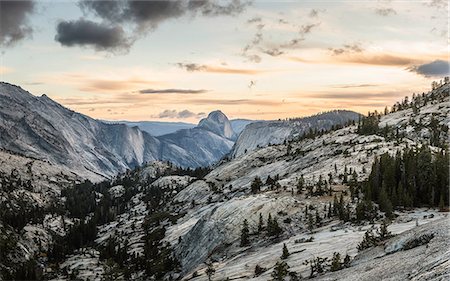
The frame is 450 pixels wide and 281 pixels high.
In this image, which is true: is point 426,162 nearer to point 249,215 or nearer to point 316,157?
point 249,215

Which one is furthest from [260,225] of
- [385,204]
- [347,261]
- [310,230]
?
[347,261]

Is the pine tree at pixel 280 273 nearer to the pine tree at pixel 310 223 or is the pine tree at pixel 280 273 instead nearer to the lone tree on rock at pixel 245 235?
the pine tree at pixel 310 223

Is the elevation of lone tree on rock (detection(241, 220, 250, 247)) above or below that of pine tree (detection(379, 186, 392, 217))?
below

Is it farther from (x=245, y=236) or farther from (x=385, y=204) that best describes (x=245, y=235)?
(x=385, y=204)

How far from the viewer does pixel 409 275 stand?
30.3m

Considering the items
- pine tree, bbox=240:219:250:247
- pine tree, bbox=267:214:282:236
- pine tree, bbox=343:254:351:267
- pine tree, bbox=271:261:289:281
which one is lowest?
pine tree, bbox=240:219:250:247

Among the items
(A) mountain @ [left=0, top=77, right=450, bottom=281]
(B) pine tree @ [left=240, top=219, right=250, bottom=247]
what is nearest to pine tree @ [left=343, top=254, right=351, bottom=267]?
(A) mountain @ [left=0, top=77, right=450, bottom=281]

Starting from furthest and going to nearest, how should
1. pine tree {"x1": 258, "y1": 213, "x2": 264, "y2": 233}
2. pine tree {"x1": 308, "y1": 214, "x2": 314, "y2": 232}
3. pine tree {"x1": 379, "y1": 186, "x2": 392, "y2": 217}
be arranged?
1. pine tree {"x1": 258, "y1": 213, "x2": 264, "y2": 233}
2. pine tree {"x1": 308, "y1": 214, "x2": 314, "y2": 232}
3. pine tree {"x1": 379, "y1": 186, "x2": 392, "y2": 217}

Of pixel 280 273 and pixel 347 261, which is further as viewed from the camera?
pixel 280 273

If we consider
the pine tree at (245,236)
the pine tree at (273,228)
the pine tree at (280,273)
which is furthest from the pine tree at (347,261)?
the pine tree at (245,236)

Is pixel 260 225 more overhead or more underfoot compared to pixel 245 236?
more overhead

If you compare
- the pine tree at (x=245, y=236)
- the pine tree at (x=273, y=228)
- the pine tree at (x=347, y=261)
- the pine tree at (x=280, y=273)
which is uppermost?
the pine tree at (x=347, y=261)

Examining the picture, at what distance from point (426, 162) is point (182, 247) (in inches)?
A: 2610

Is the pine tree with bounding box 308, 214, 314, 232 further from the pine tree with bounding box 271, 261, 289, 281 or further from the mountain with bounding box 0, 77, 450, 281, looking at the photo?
the pine tree with bounding box 271, 261, 289, 281
